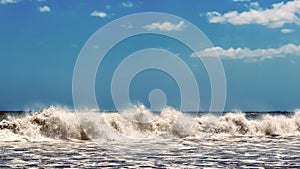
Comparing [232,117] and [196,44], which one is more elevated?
[196,44]

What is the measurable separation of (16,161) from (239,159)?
22.4 feet

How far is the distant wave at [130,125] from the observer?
2297 cm

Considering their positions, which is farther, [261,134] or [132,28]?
[261,134]

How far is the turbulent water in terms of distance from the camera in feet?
45.1

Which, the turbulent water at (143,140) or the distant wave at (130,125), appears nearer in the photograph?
the turbulent water at (143,140)

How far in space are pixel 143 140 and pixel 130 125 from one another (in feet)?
14.7

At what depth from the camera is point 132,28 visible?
21484mm

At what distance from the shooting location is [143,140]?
22.6 meters

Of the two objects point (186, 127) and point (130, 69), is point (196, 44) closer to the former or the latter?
point (130, 69)

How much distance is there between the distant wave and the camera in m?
23.0

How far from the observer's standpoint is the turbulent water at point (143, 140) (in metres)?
13.8

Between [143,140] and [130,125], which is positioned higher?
[130,125]

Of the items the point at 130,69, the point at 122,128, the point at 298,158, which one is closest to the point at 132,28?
the point at 130,69

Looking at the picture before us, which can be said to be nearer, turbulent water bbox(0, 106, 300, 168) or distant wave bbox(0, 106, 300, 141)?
turbulent water bbox(0, 106, 300, 168)
